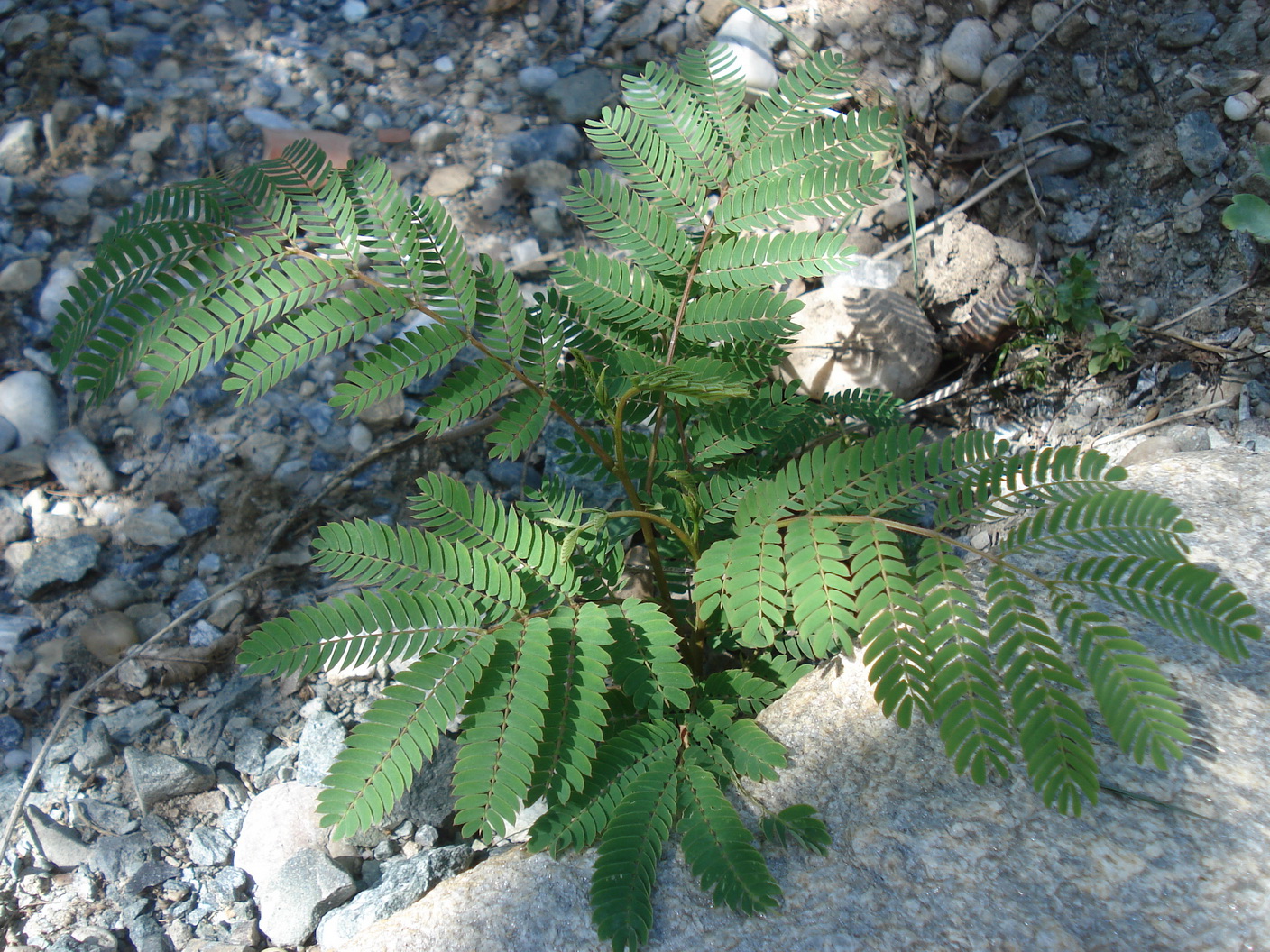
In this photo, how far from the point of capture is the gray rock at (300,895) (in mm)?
1991

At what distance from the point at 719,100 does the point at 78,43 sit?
3.15 meters

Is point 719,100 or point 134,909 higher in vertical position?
point 719,100

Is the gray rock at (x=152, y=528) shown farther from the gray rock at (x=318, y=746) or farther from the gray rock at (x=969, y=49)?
the gray rock at (x=969, y=49)

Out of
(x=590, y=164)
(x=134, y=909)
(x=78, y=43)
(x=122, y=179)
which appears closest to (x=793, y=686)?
(x=134, y=909)

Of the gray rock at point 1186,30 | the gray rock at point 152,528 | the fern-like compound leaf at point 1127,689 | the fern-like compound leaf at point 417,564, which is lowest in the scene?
the gray rock at point 152,528

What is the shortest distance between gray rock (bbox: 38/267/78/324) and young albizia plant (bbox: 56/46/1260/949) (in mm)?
1360

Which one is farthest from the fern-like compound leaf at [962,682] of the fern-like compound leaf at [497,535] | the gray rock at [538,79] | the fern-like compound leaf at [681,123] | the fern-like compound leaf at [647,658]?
the gray rock at [538,79]

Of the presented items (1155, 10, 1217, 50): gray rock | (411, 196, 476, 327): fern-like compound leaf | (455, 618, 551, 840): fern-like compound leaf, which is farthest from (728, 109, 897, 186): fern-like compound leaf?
(1155, 10, 1217, 50): gray rock

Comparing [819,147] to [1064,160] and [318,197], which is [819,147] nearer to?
[318,197]

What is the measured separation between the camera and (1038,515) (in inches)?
64.5

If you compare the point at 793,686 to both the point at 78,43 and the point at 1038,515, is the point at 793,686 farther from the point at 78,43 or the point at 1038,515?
the point at 78,43

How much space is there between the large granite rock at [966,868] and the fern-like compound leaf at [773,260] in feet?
3.62

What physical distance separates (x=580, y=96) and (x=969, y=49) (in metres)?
1.65

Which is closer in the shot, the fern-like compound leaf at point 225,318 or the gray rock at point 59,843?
the fern-like compound leaf at point 225,318
